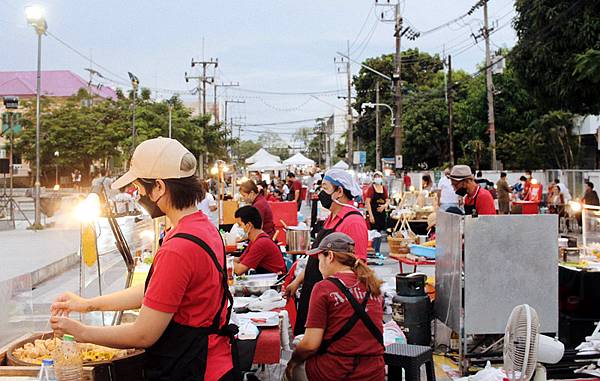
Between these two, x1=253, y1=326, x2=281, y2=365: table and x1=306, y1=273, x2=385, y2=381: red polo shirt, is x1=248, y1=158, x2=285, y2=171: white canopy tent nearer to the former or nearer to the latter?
x1=253, y1=326, x2=281, y2=365: table

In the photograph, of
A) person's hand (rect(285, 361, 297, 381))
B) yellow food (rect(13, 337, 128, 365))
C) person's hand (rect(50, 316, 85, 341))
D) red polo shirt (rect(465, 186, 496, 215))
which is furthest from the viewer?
red polo shirt (rect(465, 186, 496, 215))

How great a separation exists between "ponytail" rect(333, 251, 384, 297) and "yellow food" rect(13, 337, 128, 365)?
1.50 meters

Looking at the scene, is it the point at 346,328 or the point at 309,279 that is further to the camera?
the point at 309,279

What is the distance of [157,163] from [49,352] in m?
1.58

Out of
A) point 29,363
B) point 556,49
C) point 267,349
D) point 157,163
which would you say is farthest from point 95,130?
point 157,163

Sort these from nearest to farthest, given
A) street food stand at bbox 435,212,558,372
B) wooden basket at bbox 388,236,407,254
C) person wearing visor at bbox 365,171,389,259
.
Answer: street food stand at bbox 435,212,558,372 → wooden basket at bbox 388,236,407,254 → person wearing visor at bbox 365,171,389,259

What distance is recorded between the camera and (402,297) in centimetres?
757

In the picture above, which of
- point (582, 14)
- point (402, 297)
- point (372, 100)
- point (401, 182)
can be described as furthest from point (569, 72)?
point (372, 100)

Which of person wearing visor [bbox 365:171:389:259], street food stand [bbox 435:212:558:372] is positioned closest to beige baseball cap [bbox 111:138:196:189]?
street food stand [bbox 435:212:558:372]

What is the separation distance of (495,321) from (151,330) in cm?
479

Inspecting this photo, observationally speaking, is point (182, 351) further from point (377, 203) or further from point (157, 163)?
point (377, 203)

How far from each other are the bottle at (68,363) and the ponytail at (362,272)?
6.05 feet

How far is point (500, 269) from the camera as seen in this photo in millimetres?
6801

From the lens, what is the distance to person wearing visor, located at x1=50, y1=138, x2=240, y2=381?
284cm
